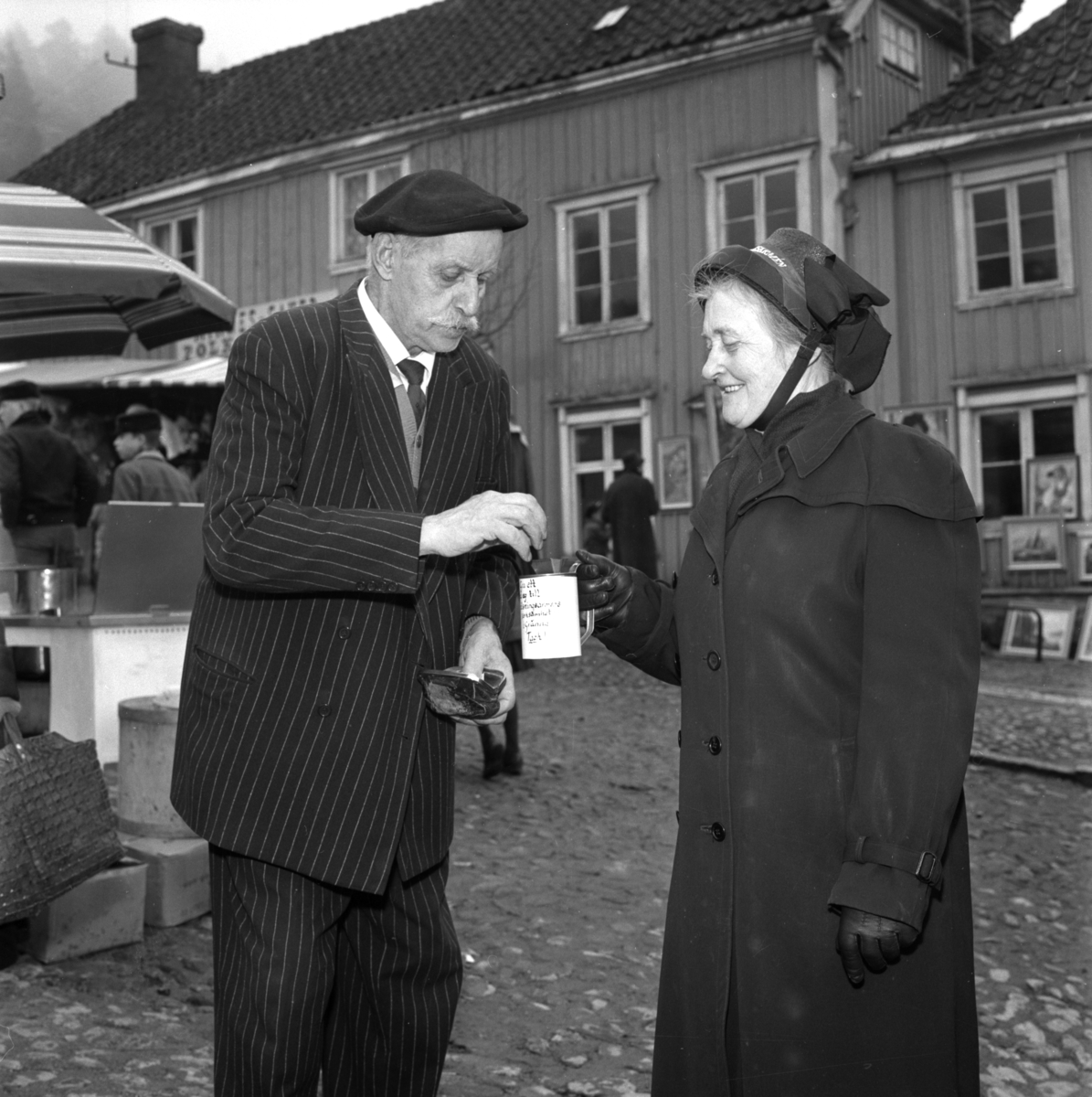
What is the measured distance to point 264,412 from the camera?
2.29m

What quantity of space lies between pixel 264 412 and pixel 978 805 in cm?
539

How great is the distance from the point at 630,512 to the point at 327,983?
37.9ft

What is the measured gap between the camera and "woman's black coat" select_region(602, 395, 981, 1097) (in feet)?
6.63

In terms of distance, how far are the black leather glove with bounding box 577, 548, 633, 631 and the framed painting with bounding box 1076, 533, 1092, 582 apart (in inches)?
517

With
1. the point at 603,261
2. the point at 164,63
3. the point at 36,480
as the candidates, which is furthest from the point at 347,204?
the point at 36,480

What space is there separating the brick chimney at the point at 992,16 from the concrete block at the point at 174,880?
17.1 metres

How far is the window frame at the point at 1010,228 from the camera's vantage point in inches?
578

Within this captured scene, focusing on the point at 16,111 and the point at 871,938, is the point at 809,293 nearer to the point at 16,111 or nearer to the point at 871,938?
the point at 871,938

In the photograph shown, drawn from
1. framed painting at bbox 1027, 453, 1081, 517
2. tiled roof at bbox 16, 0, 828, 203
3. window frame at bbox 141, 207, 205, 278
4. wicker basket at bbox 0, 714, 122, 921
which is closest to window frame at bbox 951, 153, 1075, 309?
framed painting at bbox 1027, 453, 1081, 517

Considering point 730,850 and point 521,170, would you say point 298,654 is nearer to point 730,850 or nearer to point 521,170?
point 730,850

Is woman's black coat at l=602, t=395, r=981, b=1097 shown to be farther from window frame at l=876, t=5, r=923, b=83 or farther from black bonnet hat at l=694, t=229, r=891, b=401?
window frame at l=876, t=5, r=923, b=83

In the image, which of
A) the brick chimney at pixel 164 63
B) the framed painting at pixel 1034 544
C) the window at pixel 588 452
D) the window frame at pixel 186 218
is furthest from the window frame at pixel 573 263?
the brick chimney at pixel 164 63

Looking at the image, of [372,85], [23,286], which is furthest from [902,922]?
[372,85]

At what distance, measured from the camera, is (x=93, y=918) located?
421 centimetres
